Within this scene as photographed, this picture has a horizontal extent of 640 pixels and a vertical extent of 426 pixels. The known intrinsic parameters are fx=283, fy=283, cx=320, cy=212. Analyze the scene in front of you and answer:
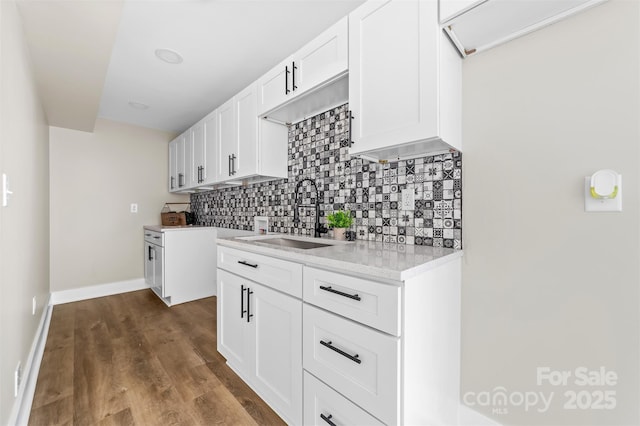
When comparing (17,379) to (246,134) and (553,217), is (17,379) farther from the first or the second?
(553,217)

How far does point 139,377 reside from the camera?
1.89 m

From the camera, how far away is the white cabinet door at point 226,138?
2.69m

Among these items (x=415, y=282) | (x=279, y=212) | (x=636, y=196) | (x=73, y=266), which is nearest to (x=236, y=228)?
(x=279, y=212)

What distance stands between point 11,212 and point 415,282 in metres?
1.97

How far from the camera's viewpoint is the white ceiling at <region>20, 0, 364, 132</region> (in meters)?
1.62

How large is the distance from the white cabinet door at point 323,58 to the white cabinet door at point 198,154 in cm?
183

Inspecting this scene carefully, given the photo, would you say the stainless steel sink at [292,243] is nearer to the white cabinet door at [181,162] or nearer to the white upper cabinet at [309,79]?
the white upper cabinet at [309,79]

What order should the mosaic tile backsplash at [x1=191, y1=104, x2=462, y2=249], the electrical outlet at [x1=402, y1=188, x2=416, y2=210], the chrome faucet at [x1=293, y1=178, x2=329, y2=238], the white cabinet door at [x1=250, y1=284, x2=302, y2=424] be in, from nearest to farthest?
the white cabinet door at [x1=250, y1=284, x2=302, y2=424]
the mosaic tile backsplash at [x1=191, y1=104, x2=462, y2=249]
the electrical outlet at [x1=402, y1=188, x2=416, y2=210]
the chrome faucet at [x1=293, y1=178, x2=329, y2=238]

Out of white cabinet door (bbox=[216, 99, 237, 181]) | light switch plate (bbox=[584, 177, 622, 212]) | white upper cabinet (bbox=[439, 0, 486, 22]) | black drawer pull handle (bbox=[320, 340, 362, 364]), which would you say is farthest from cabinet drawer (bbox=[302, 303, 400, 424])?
white cabinet door (bbox=[216, 99, 237, 181])

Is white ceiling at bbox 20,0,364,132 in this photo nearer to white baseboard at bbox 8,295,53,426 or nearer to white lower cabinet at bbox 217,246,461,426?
white lower cabinet at bbox 217,246,461,426

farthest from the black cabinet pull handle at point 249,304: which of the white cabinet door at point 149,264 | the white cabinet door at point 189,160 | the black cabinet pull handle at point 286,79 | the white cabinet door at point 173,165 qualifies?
the white cabinet door at point 173,165

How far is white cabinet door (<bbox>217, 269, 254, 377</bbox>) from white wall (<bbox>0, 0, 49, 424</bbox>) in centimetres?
105

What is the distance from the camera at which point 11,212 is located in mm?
1433

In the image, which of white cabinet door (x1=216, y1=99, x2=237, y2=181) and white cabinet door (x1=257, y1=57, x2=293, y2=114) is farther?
white cabinet door (x1=216, y1=99, x2=237, y2=181)
